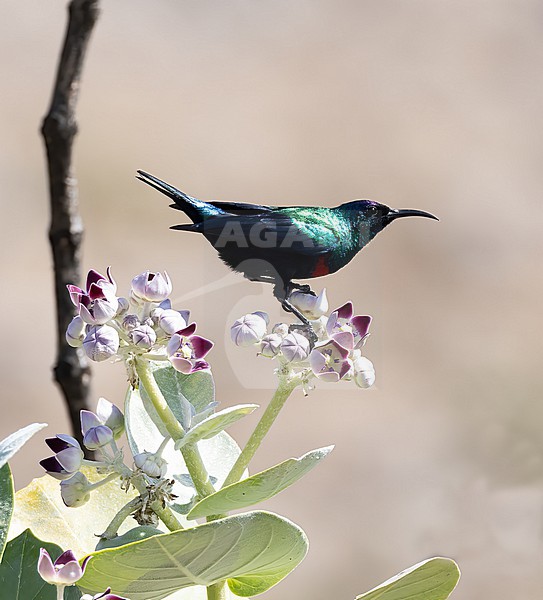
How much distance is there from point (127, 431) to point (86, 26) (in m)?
0.55

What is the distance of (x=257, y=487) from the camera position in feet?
1.18

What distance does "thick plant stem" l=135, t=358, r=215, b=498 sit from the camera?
42 cm

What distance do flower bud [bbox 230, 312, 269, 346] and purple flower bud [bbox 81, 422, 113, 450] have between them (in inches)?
2.8

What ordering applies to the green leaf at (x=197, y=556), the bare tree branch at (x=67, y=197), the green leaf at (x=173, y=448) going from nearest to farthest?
the green leaf at (x=197, y=556) → the green leaf at (x=173, y=448) → the bare tree branch at (x=67, y=197)

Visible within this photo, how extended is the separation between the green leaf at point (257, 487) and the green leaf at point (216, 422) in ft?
0.09

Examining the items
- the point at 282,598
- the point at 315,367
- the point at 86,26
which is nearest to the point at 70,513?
the point at 315,367

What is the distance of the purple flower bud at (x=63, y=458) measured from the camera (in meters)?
0.41

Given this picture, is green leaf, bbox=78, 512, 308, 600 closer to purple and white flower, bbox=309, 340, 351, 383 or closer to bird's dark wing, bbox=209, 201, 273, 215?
purple and white flower, bbox=309, 340, 351, 383

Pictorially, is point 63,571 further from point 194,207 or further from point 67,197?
point 67,197

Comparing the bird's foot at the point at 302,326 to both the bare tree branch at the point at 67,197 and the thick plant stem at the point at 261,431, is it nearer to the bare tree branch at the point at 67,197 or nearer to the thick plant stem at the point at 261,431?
the thick plant stem at the point at 261,431

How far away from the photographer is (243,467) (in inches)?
16.6

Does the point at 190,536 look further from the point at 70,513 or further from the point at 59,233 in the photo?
the point at 59,233

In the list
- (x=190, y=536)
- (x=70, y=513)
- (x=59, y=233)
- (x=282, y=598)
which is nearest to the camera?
(x=190, y=536)

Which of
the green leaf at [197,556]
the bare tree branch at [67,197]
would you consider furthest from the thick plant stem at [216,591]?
the bare tree branch at [67,197]
